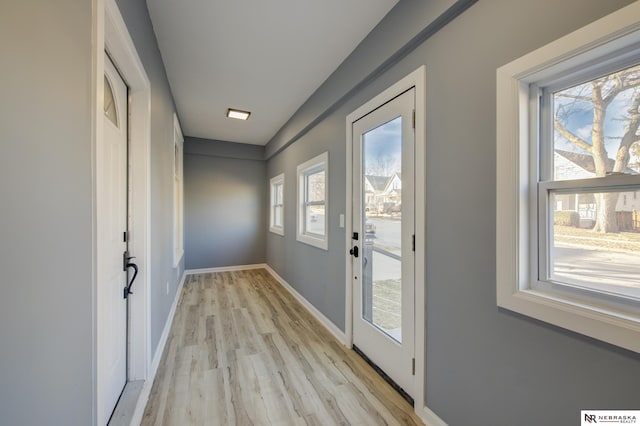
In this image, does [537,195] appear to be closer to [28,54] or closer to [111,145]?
[28,54]

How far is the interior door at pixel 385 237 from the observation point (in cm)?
182

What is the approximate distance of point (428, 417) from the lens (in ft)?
5.29

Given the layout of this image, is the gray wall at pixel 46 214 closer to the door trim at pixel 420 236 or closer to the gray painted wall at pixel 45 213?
the gray painted wall at pixel 45 213

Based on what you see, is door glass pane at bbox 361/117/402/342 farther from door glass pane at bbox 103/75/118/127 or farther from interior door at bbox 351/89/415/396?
door glass pane at bbox 103/75/118/127

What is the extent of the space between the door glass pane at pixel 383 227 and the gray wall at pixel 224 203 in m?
3.90

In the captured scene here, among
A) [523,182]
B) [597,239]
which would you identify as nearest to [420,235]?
[523,182]

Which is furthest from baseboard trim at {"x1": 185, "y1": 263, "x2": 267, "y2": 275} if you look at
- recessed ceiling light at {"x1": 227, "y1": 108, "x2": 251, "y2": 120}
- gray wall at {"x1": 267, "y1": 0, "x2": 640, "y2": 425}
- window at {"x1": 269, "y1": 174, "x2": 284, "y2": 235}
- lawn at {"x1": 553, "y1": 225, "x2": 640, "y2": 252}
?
lawn at {"x1": 553, "y1": 225, "x2": 640, "y2": 252}

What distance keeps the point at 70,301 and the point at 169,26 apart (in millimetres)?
2156

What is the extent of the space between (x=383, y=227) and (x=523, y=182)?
1060mm

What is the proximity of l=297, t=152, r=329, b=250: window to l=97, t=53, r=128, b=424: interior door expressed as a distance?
189cm

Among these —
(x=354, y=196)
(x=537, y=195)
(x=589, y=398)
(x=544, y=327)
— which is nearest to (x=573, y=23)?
(x=537, y=195)

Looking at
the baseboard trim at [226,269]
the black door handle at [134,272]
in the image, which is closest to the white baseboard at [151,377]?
the black door handle at [134,272]

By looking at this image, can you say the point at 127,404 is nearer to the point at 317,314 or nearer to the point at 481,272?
the point at 317,314

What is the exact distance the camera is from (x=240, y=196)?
225 inches
